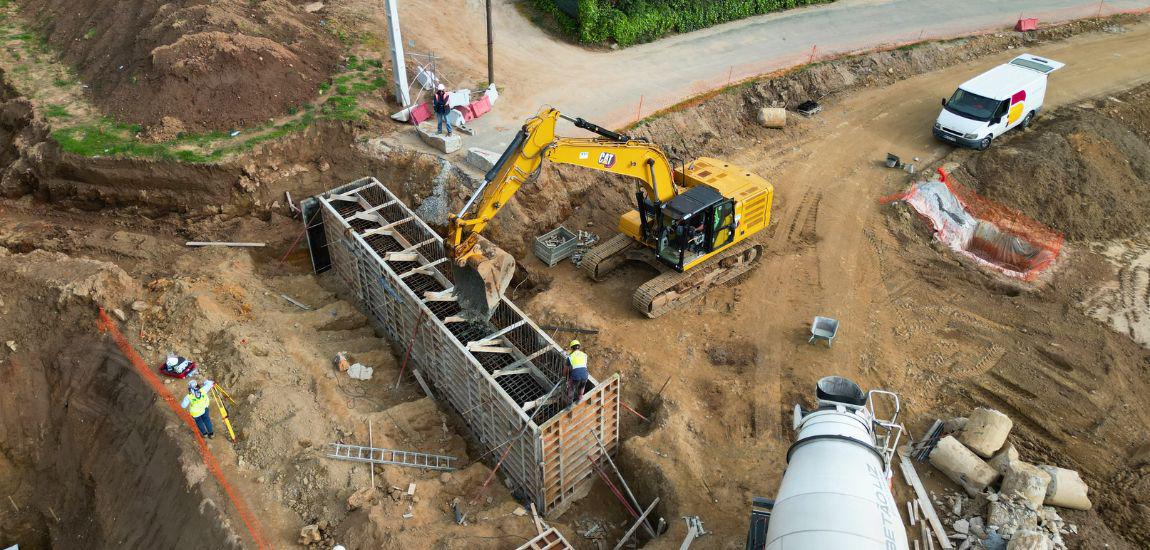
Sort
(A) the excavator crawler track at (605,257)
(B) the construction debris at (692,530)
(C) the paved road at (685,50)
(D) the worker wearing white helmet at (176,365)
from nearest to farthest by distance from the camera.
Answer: (B) the construction debris at (692,530), (D) the worker wearing white helmet at (176,365), (A) the excavator crawler track at (605,257), (C) the paved road at (685,50)

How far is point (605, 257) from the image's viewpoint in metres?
16.5

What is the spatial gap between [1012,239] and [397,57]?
16.6m

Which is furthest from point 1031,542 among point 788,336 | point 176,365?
point 176,365

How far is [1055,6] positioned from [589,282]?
2491cm

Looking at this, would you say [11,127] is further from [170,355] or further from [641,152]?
[641,152]

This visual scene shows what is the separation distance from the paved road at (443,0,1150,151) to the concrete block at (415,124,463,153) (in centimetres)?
58

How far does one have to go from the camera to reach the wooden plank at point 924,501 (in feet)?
37.0

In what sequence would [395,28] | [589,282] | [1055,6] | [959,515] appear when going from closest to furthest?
[959,515] < [589,282] < [395,28] < [1055,6]

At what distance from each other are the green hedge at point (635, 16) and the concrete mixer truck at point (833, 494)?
699 inches

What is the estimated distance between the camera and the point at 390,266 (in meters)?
14.8

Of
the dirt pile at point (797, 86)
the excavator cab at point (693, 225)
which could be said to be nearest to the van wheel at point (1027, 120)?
the dirt pile at point (797, 86)

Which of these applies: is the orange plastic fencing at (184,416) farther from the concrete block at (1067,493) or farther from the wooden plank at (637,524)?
the concrete block at (1067,493)

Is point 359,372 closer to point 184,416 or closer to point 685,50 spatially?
point 184,416

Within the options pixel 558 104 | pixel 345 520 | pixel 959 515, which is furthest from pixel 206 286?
pixel 959 515
